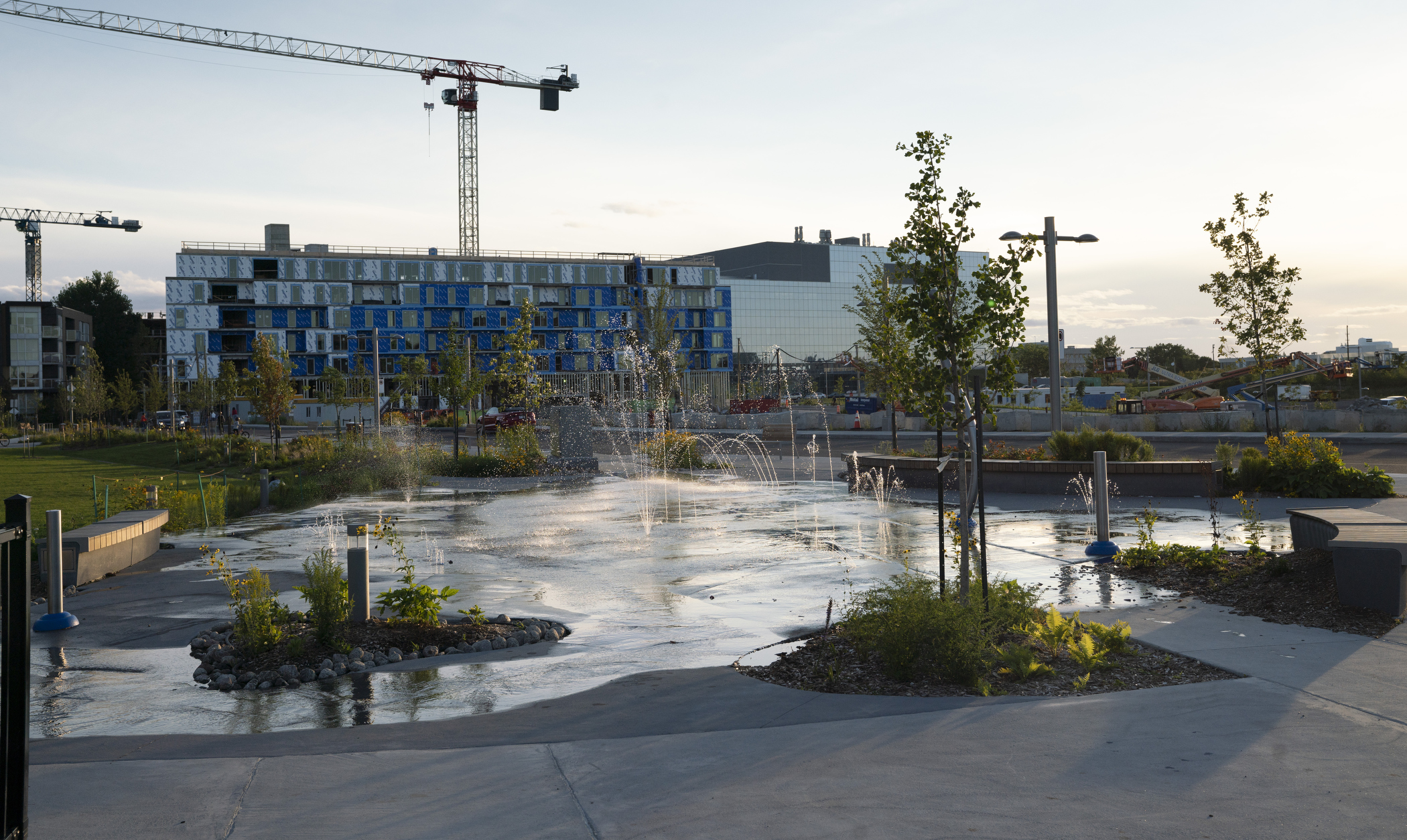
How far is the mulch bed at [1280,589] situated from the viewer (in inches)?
306

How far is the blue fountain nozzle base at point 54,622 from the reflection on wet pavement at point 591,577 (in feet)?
2.76

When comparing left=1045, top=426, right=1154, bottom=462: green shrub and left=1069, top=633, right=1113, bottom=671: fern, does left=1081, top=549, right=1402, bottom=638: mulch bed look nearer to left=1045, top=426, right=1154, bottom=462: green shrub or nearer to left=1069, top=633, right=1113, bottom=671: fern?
left=1069, top=633, right=1113, bottom=671: fern

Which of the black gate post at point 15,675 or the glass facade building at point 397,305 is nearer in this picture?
the black gate post at point 15,675

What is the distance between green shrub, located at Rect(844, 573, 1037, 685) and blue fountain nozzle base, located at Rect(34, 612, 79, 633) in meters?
6.80

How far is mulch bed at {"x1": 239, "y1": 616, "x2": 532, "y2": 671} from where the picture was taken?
24.2ft

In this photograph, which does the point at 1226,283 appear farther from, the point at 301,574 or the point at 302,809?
the point at 302,809

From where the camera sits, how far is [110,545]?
11.4 m

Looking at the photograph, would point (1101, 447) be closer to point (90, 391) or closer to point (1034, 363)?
point (90, 391)

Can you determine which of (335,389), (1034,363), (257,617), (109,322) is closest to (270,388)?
(335,389)

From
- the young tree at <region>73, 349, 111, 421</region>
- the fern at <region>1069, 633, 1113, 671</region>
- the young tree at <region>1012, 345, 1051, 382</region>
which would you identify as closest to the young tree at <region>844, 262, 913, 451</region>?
the fern at <region>1069, 633, 1113, 671</region>

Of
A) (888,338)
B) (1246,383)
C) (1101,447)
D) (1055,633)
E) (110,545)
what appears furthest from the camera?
(1246,383)

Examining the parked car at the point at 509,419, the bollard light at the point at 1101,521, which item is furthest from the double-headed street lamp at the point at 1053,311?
the parked car at the point at 509,419

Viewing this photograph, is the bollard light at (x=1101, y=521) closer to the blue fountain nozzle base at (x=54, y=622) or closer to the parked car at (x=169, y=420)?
the blue fountain nozzle base at (x=54, y=622)

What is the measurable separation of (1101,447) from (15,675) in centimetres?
1839
